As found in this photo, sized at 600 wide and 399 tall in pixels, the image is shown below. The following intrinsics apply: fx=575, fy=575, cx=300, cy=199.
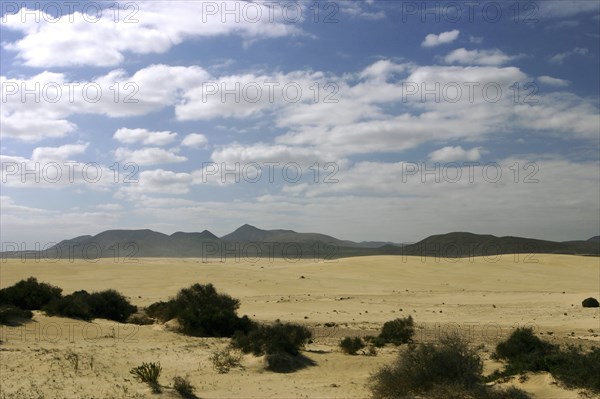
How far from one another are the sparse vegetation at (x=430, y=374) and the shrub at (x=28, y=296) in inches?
623

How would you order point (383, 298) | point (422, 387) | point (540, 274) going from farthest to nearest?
point (540, 274) < point (383, 298) < point (422, 387)

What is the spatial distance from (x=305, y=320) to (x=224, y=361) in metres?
10.9

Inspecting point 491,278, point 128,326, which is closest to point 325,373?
point 128,326

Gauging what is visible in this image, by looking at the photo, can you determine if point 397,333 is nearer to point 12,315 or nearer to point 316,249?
point 12,315

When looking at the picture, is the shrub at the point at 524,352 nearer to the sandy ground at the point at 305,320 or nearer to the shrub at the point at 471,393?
the sandy ground at the point at 305,320

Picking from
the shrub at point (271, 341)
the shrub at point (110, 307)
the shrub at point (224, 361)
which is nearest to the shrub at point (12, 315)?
the shrub at point (110, 307)

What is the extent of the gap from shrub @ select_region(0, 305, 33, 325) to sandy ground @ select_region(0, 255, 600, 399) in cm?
45

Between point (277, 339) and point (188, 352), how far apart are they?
9.48 ft

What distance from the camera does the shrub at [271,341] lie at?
15.0 m

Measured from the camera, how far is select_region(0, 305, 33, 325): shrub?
62.2ft

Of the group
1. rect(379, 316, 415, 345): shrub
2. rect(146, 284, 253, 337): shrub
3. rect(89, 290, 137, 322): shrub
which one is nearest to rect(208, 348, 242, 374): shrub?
rect(146, 284, 253, 337): shrub

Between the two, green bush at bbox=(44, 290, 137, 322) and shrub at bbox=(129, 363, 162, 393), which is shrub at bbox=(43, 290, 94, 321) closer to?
green bush at bbox=(44, 290, 137, 322)

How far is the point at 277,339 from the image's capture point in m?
15.2

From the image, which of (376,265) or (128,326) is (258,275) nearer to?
(376,265)
